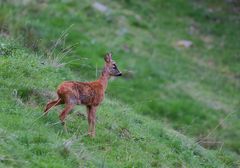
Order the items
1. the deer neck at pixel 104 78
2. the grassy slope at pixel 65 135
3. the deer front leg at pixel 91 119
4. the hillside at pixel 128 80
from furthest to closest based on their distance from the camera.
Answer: the deer neck at pixel 104 78 → the deer front leg at pixel 91 119 → the hillside at pixel 128 80 → the grassy slope at pixel 65 135

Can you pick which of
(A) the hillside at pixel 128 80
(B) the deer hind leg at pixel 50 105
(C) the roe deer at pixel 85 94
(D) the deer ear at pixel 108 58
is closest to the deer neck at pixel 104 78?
(C) the roe deer at pixel 85 94

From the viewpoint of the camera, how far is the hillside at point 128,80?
9.23 meters

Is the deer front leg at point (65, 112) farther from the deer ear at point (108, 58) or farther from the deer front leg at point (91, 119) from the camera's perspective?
the deer ear at point (108, 58)

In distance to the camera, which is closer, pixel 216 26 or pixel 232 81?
pixel 232 81

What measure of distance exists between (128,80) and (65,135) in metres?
8.87

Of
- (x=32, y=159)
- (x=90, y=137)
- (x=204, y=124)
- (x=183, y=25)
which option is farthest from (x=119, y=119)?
(x=183, y=25)

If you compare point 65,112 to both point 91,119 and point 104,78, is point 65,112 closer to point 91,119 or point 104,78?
point 91,119

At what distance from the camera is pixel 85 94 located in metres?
9.41

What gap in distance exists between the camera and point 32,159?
827 centimetres

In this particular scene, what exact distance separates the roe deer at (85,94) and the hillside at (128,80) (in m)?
0.24

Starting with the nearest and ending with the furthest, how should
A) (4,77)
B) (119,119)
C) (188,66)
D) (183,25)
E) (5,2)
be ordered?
1. (4,77)
2. (119,119)
3. (5,2)
4. (188,66)
5. (183,25)

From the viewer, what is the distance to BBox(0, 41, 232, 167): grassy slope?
8.50m

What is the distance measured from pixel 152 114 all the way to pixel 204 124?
148 cm

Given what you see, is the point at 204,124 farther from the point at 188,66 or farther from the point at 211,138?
the point at 188,66
